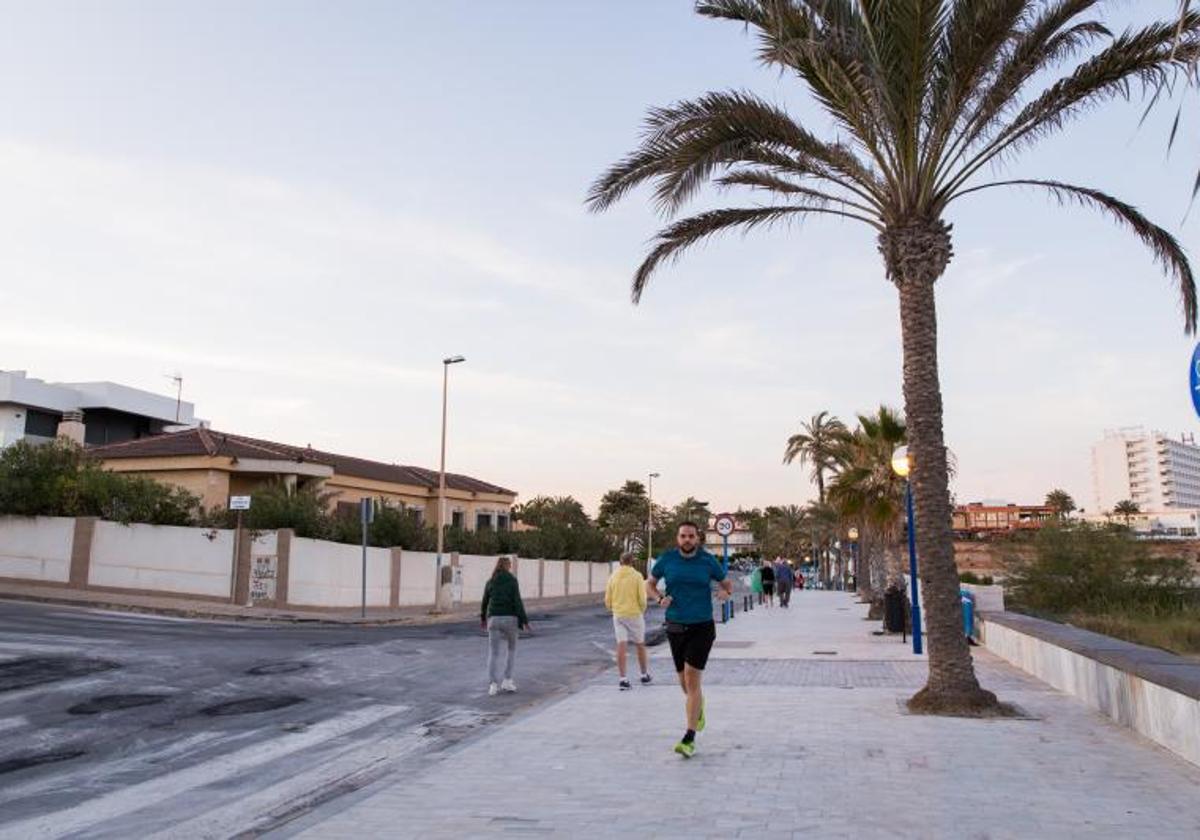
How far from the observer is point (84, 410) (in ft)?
150

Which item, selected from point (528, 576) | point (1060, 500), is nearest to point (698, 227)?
point (528, 576)

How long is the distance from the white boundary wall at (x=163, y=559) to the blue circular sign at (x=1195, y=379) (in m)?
25.8

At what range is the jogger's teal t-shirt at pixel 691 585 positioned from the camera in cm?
759

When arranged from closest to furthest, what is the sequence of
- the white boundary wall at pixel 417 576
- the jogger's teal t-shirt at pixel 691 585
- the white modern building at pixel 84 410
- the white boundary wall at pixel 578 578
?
the jogger's teal t-shirt at pixel 691 585 < the white boundary wall at pixel 417 576 < the white modern building at pixel 84 410 < the white boundary wall at pixel 578 578

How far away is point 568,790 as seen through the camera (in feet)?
20.5

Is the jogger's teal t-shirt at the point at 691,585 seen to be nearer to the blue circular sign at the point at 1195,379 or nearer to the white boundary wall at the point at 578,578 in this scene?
the blue circular sign at the point at 1195,379

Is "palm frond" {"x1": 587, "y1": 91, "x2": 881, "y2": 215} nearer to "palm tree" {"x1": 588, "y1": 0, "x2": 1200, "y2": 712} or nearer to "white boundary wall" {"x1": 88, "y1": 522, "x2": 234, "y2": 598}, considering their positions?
"palm tree" {"x1": 588, "y1": 0, "x2": 1200, "y2": 712}

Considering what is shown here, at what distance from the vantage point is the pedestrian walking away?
747cm

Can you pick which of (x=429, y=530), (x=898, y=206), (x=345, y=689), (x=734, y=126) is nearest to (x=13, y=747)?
(x=345, y=689)

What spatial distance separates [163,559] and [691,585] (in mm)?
23112

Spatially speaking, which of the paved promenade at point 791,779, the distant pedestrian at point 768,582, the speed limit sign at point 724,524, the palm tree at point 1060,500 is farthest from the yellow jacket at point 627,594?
the palm tree at point 1060,500

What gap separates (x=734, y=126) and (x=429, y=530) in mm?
27774

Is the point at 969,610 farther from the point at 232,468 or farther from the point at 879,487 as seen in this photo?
the point at 232,468

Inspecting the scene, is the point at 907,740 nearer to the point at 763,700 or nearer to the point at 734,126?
the point at 763,700
